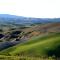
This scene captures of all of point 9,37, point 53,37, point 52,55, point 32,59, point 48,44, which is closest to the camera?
point 32,59

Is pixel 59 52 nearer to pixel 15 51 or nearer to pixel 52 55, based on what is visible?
pixel 52 55

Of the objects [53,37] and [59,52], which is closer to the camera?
[59,52]

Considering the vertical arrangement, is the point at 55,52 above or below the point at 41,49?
below

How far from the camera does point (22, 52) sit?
5312 centimetres

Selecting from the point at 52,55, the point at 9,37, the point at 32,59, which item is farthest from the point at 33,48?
the point at 9,37

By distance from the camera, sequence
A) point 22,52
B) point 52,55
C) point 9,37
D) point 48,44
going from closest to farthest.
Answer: point 52,55
point 22,52
point 48,44
point 9,37

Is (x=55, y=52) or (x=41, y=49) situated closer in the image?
(x=55, y=52)

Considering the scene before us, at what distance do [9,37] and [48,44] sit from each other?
125ft

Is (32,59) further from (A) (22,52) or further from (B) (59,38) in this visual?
(B) (59,38)

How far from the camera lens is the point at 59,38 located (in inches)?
2319

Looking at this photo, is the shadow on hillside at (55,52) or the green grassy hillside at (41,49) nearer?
the shadow on hillside at (55,52)

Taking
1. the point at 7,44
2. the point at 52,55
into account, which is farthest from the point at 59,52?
the point at 7,44

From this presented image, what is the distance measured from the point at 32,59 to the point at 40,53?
20.9 ft

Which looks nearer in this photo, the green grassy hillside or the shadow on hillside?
the shadow on hillside
